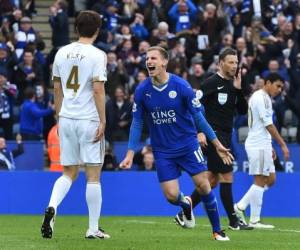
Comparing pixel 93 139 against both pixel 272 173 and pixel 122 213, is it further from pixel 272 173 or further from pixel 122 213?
pixel 122 213

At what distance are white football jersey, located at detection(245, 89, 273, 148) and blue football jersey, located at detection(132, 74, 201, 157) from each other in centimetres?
359

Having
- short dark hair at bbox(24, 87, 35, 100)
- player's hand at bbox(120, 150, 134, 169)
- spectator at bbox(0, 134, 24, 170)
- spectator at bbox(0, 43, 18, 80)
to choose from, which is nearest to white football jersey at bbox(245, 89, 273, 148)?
player's hand at bbox(120, 150, 134, 169)

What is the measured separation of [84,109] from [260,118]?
479cm

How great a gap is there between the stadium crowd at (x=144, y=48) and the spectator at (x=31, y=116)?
2cm

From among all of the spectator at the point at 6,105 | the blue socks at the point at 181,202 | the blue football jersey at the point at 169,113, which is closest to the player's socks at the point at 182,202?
the blue socks at the point at 181,202

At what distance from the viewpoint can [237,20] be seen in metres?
27.7

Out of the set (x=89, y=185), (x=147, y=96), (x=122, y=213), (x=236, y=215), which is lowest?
(x=122, y=213)

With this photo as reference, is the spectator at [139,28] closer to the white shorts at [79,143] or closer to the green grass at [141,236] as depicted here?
the green grass at [141,236]

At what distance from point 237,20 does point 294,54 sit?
8.14 feet

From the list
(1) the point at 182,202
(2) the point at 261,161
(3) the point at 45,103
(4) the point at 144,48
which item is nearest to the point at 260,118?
(2) the point at 261,161

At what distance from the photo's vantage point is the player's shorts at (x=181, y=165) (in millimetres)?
12836

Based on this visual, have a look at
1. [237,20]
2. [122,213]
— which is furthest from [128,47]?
[122,213]

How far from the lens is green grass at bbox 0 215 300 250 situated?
11.9 meters

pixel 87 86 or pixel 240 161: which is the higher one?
pixel 87 86
